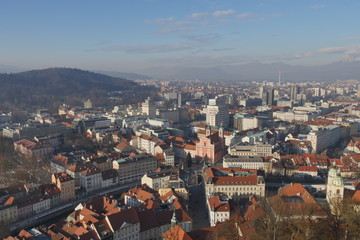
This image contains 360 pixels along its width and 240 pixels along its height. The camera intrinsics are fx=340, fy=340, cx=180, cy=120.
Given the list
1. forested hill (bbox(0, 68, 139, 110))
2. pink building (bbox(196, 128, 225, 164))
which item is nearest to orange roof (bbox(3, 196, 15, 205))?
pink building (bbox(196, 128, 225, 164))

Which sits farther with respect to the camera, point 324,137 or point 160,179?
point 324,137

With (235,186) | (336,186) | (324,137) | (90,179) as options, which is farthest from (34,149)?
(324,137)

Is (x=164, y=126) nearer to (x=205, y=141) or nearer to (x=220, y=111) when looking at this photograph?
(x=220, y=111)

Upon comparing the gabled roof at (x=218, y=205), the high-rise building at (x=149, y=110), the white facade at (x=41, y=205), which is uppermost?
the high-rise building at (x=149, y=110)

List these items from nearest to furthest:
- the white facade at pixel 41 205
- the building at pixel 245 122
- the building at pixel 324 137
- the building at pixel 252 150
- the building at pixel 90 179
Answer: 1. the white facade at pixel 41 205
2. the building at pixel 90 179
3. the building at pixel 252 150
4. the building at pixel 324 137
5. the building at pixel 245 122

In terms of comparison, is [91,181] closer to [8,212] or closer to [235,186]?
[8,212]

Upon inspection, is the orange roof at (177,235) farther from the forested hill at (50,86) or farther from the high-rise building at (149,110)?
the forested hill at (50,86)

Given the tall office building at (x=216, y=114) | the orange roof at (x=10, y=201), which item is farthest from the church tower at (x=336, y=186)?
the tall office building at (x=216, y=114)
